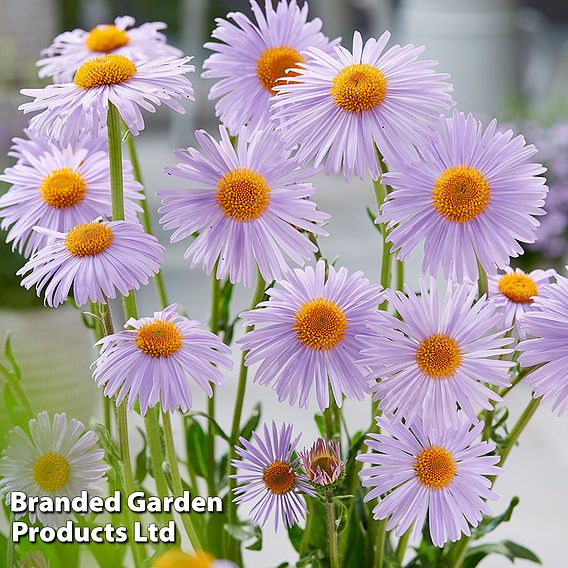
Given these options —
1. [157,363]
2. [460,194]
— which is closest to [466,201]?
[460,194]

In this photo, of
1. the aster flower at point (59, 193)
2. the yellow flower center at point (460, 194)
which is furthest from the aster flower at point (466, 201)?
the aster flower at point (59, 193)

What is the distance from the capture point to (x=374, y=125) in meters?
0.31

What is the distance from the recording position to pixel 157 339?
0.97 ft

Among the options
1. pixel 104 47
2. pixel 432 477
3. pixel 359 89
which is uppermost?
pixel 104 47

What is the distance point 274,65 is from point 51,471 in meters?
0.17

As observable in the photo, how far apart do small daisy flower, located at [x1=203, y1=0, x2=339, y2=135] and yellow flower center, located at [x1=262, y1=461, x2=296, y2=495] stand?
128mm

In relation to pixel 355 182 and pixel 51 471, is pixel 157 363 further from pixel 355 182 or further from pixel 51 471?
pixel 355 182

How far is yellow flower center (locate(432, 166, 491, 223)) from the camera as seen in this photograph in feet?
0.97

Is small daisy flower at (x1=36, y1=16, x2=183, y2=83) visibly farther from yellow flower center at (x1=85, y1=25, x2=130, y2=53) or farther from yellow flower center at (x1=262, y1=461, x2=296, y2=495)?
yellow flower center at (x1=262, y1=461, x2=296, y2=495)

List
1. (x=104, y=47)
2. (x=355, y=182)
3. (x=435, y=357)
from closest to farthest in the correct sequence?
(x=435, y=357)
(x=104, y=47)
(x=355, y=182)

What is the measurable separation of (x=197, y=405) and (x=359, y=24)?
1.78 meters

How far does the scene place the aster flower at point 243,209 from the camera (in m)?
0.31

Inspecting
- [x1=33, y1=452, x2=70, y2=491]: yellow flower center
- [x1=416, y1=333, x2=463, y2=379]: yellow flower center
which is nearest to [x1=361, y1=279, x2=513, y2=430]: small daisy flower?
[x1=416, y1=333, x2=463, y2=379]: yellow flower center

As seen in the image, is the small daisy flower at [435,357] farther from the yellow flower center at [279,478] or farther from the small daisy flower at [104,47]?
the small daisy flower at [104,47]
